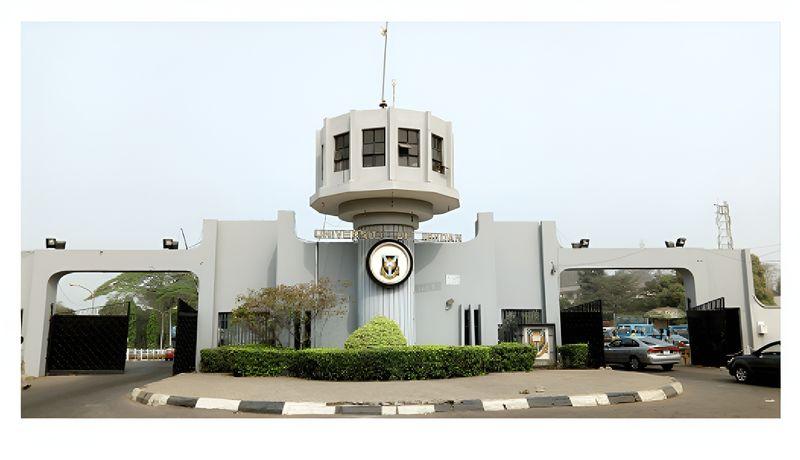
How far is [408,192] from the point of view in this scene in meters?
19.0

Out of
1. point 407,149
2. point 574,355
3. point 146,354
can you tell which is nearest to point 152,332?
point 146,354

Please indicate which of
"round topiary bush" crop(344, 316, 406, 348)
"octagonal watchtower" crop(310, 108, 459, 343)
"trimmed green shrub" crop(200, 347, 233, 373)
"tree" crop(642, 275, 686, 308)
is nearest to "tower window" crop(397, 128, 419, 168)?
"octagonal watchtower" crop(310, 108, 459, 343)

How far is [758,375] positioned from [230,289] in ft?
56.6

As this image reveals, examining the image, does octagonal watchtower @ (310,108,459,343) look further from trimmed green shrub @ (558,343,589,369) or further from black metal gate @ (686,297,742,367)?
black metal gate @ (686,297,742,367)

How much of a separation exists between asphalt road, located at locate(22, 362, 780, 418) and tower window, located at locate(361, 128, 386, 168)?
9654mm

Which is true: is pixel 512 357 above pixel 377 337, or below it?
below

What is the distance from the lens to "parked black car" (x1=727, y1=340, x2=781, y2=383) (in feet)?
49.8

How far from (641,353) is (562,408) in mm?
11480

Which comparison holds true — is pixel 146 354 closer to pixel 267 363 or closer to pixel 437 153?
pixel 267 363

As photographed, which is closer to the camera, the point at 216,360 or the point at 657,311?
the point at 216,360

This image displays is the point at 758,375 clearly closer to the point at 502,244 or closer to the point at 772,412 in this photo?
the point at 772,412

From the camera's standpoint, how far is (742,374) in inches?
643

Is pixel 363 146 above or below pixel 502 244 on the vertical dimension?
above

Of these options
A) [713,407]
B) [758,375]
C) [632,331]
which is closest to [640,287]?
[632,331]
